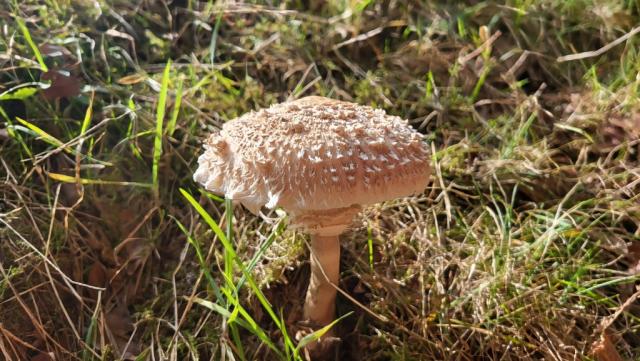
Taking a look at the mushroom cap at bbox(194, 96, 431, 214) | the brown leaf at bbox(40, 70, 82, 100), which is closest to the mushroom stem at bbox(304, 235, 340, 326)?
the mushroom cap at bbox(194, 96, 431, 214)

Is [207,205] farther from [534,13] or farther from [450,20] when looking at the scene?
[534,13]

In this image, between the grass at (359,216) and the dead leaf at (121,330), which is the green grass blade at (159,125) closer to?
the grass at (359,216)

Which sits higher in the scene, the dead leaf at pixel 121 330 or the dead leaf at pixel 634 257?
the dead leaf at pixel 634 257

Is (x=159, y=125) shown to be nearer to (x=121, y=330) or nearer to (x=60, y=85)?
(x=60, y=85)

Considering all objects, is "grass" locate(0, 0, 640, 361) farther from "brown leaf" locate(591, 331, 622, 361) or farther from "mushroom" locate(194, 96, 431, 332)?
"mushroom" locate(194, 96, 431, 332)

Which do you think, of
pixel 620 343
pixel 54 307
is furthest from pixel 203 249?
pixel 620 343

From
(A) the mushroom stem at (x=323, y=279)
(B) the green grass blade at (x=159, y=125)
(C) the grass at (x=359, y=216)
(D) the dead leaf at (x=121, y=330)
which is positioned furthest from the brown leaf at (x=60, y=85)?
(A) the mushroom stem at (x=323, y=279)

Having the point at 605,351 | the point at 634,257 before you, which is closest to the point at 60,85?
the point at 605,351
